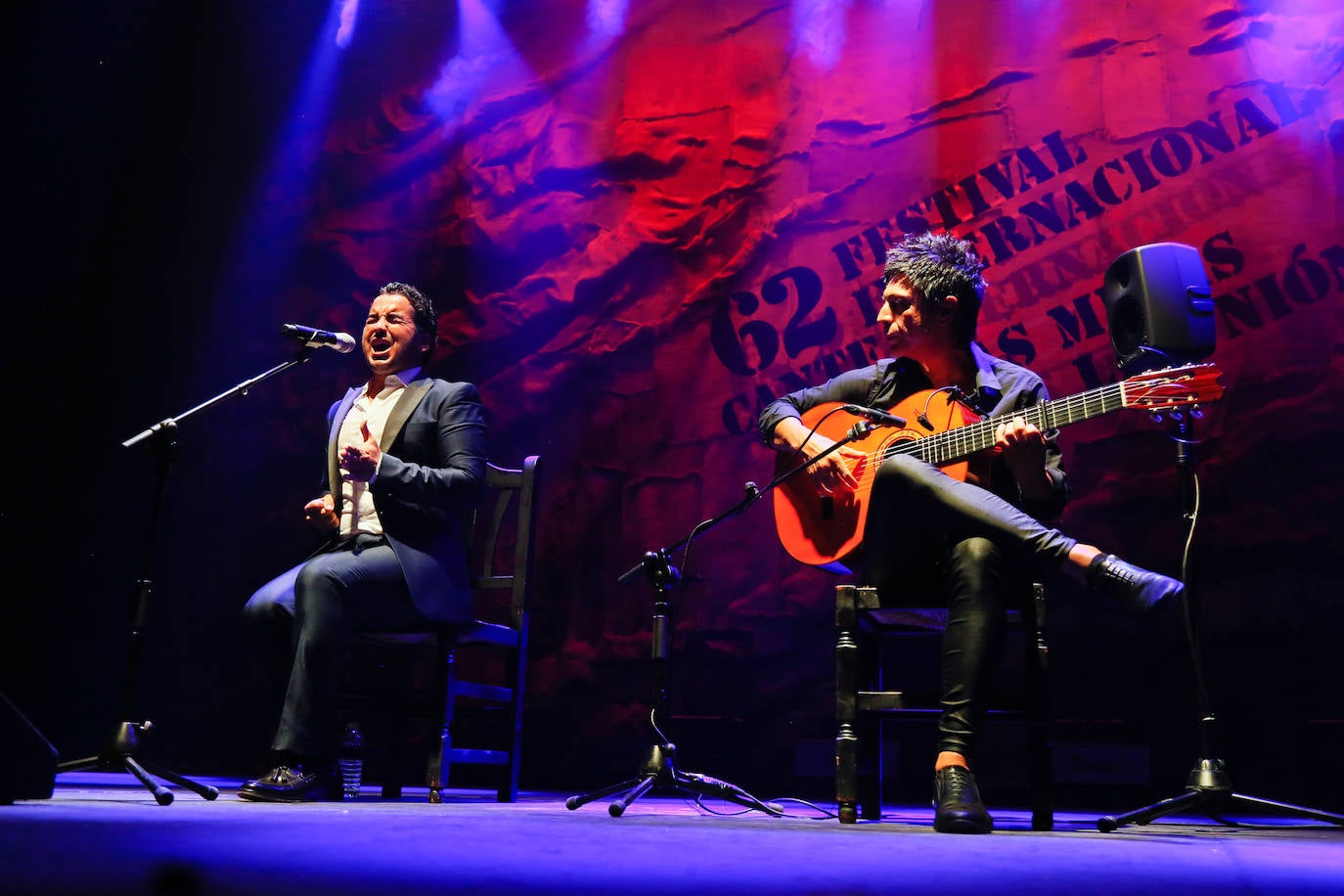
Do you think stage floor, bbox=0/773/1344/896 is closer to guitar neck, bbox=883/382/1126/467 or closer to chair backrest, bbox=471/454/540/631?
guitar neck, bbox=883/382/1126/467

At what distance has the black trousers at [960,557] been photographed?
232 cm

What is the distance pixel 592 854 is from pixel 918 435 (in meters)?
1.56

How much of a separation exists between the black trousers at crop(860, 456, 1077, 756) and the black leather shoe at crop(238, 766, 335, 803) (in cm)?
140

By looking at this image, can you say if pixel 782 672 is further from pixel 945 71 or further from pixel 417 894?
pixel 417 894

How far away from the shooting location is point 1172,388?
2439 millimetres

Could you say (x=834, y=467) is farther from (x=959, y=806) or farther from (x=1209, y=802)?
(x=1209, y=802)

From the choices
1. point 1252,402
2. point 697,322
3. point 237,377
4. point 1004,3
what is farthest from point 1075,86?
point 237,377

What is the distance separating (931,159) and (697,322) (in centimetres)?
101

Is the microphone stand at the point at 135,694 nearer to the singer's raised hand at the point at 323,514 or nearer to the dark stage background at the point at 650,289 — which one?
the singer's raised hand at the point at 323,514

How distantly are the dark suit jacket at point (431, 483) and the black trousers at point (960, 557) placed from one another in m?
1.17

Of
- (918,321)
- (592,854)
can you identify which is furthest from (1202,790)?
(592,854)

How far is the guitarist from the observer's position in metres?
2.26

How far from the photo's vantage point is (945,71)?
4.12 metres

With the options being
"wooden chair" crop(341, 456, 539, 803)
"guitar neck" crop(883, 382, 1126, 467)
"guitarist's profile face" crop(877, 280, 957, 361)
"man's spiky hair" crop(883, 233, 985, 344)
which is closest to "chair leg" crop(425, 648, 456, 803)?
"wooden chair" crop(341, 456, 539, 803)
